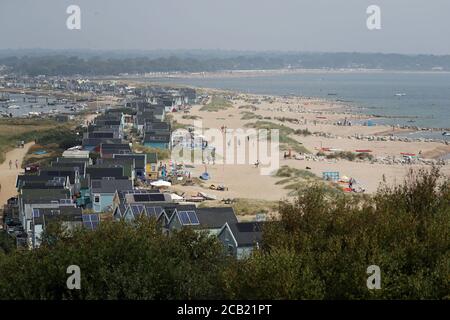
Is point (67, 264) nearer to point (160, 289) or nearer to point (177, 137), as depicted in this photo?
point (160, 289)

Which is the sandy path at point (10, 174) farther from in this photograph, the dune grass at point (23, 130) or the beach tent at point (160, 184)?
the beach tent at point (160, 184)

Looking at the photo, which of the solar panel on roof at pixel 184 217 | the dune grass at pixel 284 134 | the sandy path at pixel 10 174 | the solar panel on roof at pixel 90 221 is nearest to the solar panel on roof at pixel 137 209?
the solar panel on roof at pixel 90 221

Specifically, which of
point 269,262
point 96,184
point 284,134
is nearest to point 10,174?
point 96,184

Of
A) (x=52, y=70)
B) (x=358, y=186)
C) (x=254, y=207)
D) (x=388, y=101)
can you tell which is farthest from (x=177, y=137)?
(x=52, y=70)

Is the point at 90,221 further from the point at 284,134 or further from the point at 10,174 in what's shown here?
the point at 284,134

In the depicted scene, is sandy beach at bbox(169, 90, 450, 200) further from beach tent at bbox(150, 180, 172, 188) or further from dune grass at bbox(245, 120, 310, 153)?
dune grass at bbox(245, 120, 310, 153)
